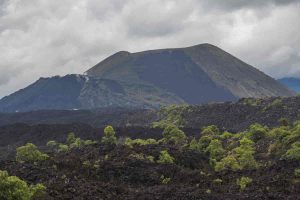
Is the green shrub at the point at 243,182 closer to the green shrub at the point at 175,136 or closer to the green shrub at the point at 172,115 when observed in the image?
the green shrub at the point at 175,136

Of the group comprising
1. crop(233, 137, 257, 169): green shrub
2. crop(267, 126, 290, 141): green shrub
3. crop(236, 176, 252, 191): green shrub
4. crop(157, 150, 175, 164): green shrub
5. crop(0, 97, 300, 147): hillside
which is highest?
crop(0, 97, 300, 147): hillside

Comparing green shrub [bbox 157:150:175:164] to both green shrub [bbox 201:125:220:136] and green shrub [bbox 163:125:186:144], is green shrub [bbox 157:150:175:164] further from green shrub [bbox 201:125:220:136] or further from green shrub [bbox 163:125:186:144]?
green shrub [bbox 201:125:220:136]

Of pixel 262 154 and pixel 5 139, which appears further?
pixel 5 139

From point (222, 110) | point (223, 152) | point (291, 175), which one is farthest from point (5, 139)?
point (291, 175)

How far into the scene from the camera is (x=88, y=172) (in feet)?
169

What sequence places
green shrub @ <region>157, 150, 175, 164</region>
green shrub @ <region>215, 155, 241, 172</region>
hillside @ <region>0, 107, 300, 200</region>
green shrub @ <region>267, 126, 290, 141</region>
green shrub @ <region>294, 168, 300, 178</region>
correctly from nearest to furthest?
hillside @ <region>0, 107, 300, 200</region> → green shrub @ <region>294, 168, 300, 178</region> → green shrub @ <region>215, 155, 241, 172</region> → green shrub @ <region>157, 150, 175, 164</region> → green shrub @ <region>267, 126, 290, 141</region>

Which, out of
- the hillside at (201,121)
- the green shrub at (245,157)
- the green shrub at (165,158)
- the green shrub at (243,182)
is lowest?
the green shrub at (243,182)

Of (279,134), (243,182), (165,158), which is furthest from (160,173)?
(279,134)

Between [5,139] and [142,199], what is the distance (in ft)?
396

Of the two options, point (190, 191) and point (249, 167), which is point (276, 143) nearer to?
point (249, 167)

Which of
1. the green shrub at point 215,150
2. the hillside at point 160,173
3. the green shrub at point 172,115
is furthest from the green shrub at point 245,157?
the green shrub at point 172,115

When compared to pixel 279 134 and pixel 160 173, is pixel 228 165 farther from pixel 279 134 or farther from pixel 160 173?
pixel 279 134

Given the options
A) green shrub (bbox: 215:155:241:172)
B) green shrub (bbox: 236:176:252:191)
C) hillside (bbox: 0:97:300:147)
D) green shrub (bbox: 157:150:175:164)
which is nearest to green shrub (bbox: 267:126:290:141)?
green shrub (bbox: 215:155:241:172)

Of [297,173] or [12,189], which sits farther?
[297,173]
